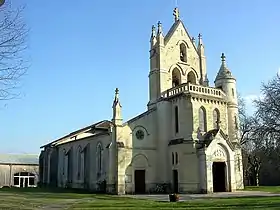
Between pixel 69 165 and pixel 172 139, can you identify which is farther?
pixel 69 165

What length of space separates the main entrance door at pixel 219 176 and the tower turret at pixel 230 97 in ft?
21.6

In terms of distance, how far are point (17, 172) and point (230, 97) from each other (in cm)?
5425

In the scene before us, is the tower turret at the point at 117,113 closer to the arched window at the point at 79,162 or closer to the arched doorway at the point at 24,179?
the arched window at the point at 79,162

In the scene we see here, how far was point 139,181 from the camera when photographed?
43.9 meters

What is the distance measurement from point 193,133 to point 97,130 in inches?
935

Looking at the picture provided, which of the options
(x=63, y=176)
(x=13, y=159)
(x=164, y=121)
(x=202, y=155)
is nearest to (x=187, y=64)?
(x=164, y=121)

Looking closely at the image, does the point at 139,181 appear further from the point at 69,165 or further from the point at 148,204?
the point at 69,165

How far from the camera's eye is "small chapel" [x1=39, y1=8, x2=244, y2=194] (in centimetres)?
4231

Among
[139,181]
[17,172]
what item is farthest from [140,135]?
[17,172]

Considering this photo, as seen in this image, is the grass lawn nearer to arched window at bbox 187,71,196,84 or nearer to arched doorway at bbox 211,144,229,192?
arched doorway at bbox 211,144,229,192

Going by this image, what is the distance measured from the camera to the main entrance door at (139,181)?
143ft

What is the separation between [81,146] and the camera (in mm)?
55938

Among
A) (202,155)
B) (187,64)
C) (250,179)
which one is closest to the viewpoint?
(202,155)

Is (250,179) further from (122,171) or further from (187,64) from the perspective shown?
(122,171)
